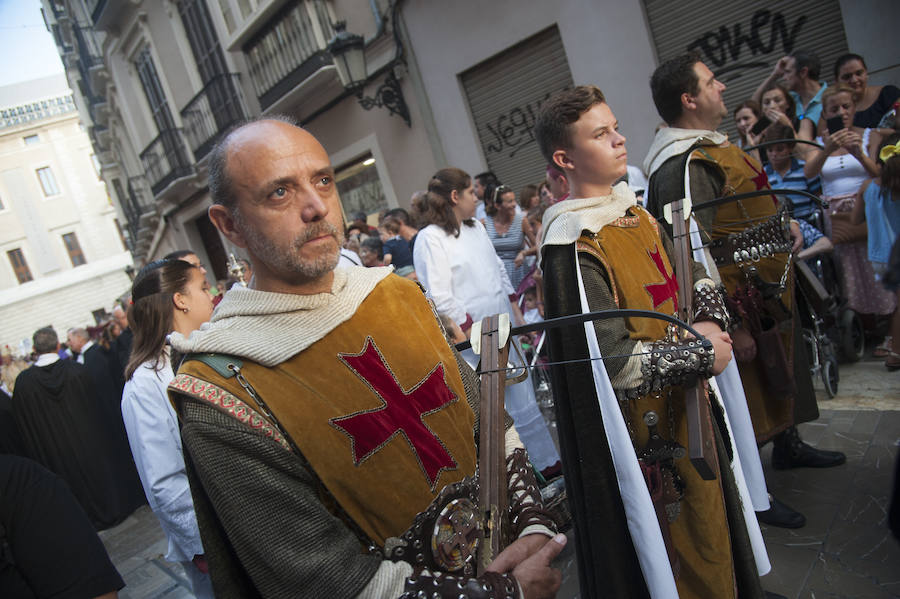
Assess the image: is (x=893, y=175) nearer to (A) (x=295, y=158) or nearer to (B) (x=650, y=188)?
(B) (x=650, y=188)

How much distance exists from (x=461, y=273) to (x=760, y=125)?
3.02 m

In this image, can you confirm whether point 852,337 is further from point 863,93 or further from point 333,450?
point 333,450

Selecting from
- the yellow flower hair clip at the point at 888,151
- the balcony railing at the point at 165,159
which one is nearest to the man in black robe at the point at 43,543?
the yellow flower hair clip at the point at 888,151

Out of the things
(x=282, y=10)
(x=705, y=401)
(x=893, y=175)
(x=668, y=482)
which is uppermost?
(x=282, y=10)

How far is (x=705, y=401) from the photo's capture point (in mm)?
1854

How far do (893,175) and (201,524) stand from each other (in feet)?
13.7

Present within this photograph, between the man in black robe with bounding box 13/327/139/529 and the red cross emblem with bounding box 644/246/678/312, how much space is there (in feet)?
21.9

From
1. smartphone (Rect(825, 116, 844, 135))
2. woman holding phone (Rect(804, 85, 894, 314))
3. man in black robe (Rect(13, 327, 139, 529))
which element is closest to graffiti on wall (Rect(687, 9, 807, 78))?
woman holding phone (Rect(804, 85, 894, 314))

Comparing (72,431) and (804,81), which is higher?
(804,81)

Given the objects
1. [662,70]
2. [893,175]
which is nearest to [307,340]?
[662,70]

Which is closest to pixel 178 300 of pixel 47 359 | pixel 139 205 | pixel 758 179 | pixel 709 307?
pixel 709 307

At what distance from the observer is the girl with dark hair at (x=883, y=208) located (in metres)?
3.68

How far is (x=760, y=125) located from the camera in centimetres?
515

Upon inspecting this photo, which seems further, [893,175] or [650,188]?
[893,175]
